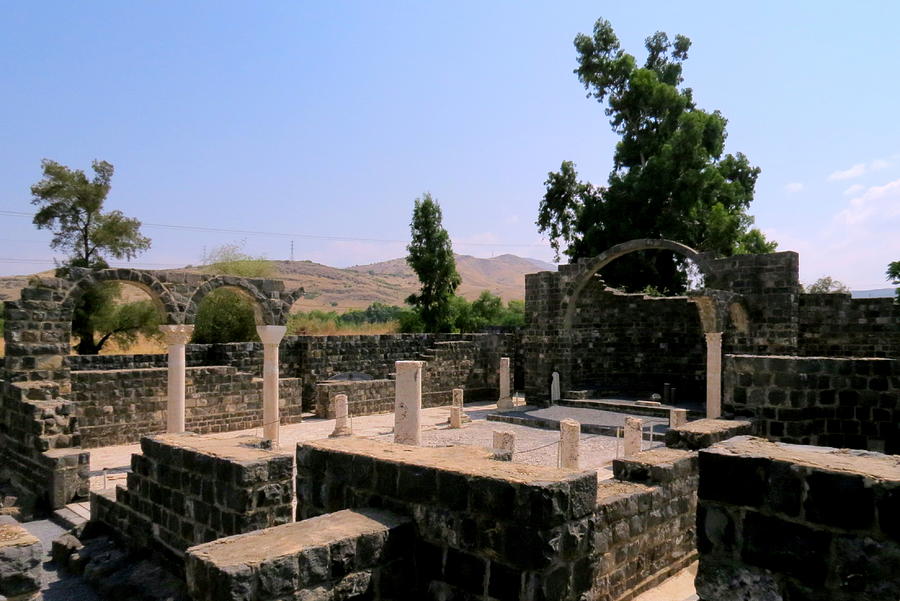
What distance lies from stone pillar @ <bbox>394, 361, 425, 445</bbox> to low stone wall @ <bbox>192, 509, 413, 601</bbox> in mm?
8574

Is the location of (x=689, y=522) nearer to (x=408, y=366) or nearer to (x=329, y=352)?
(x=408, y=366)

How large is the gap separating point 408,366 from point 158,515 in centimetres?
664

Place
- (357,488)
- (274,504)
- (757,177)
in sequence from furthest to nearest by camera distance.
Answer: (757,177)
(274,504)
(357,488)

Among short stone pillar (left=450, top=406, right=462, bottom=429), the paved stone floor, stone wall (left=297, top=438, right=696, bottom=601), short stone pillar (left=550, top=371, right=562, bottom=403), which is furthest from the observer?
short stone pillar (left=550, top=371, right=562, bottom=403)

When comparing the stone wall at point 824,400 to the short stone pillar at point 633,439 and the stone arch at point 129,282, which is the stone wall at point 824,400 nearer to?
the short stone pillar at point 633,439

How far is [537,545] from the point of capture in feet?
10.2

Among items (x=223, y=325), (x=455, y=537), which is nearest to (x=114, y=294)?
(x=223, y=325)

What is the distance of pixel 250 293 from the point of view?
14.4 m

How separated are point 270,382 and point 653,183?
834 inches

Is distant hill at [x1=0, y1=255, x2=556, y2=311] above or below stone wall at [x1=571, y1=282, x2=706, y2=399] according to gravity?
above

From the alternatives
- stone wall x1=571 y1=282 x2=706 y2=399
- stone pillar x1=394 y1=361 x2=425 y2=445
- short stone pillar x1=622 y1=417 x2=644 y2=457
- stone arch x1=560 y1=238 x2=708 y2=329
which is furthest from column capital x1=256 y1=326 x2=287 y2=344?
stone wall x1=571 y1=282 x2=706 y2=399

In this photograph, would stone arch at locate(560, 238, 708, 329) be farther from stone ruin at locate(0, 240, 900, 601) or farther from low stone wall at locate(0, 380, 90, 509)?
low stone wall at locate(0, 380, 90, 509)

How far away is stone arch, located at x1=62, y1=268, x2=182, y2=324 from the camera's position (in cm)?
1227

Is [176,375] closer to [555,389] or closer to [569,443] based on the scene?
[569,443]
